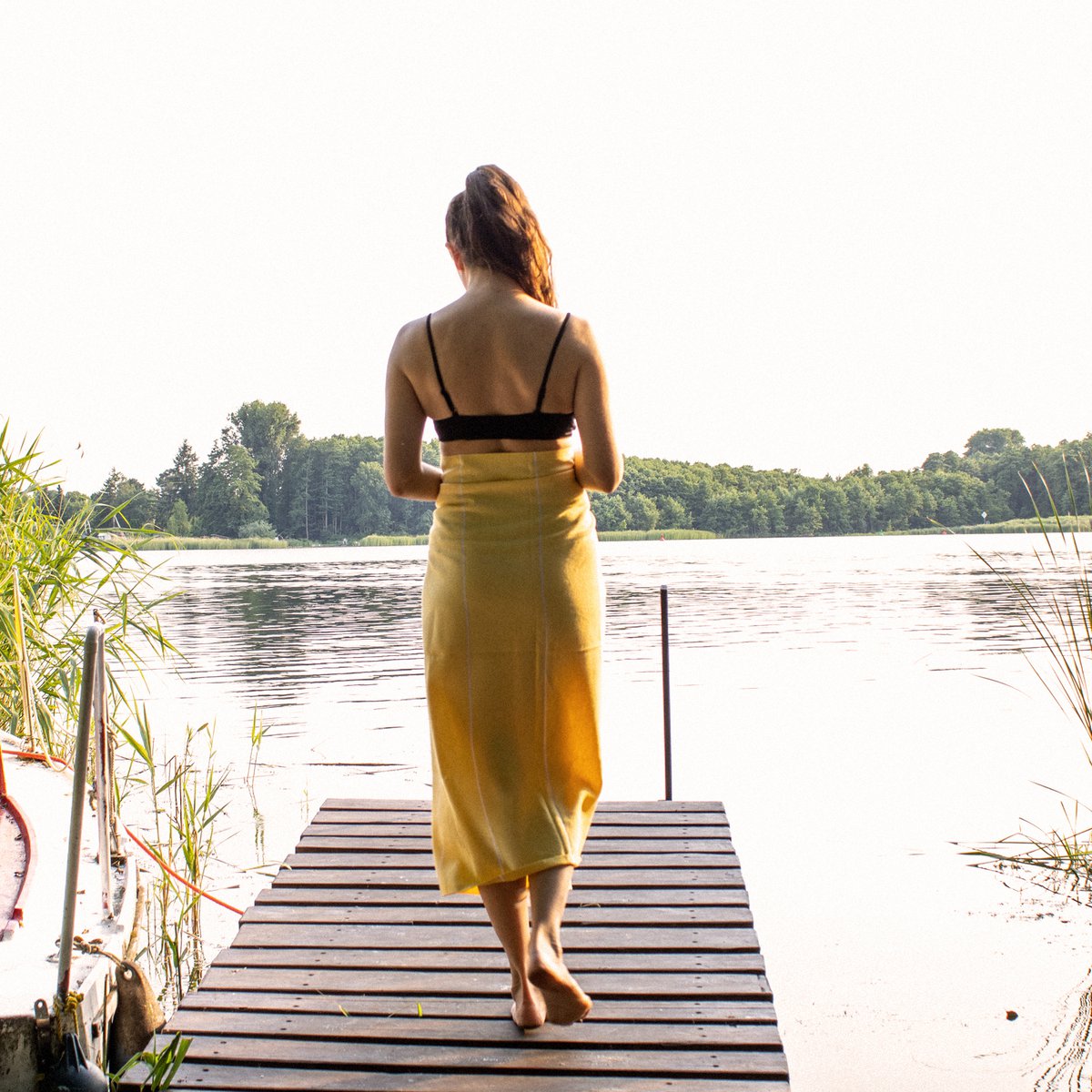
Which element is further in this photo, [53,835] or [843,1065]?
[843,1065]

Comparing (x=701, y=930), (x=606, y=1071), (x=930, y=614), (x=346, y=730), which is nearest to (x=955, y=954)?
(x=701, y=930)

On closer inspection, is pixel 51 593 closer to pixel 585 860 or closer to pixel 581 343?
pixel 585 860

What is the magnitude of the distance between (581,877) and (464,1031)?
113cm

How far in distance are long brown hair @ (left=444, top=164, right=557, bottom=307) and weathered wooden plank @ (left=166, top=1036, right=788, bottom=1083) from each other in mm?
1523

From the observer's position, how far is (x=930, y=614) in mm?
21891

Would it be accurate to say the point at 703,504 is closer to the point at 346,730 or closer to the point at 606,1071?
the point at 346,730

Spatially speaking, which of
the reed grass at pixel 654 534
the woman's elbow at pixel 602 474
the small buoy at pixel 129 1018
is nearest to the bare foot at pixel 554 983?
the woman's elbow at pixel 602 474

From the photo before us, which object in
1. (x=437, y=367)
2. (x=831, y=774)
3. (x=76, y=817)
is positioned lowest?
(x=831, y=774)

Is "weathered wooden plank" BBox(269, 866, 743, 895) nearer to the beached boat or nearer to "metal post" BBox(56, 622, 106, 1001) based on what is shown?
the beached boat

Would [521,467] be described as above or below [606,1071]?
above

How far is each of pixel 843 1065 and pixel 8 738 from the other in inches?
126

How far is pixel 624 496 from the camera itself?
64062 mm

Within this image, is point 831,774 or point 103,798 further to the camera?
point 831,774

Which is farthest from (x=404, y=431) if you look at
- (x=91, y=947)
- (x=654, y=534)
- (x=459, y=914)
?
(x=654, y=534)
